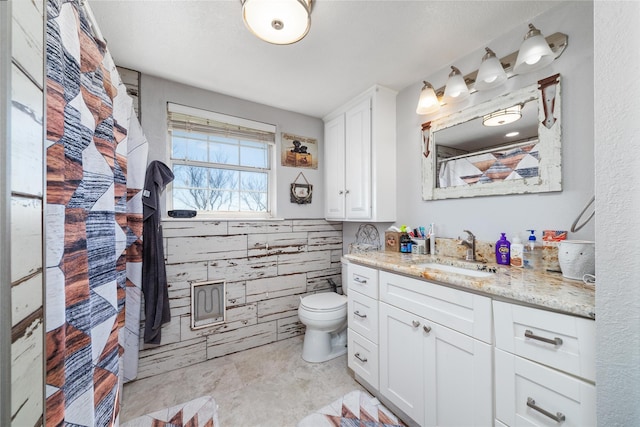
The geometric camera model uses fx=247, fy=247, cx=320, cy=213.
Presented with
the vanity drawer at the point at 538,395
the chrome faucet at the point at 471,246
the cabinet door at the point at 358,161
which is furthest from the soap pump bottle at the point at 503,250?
the cabinet door at the point at 358,161

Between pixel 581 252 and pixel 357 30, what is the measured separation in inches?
65.5

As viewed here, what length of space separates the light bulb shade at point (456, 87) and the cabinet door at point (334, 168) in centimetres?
103

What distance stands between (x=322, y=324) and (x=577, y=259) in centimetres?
164

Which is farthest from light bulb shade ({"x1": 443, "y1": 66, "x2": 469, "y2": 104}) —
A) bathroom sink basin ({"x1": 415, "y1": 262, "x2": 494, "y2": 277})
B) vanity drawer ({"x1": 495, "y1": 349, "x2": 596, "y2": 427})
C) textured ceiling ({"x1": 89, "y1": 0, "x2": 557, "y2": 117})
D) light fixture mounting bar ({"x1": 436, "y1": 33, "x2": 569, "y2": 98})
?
vanity drawer ({"x1": 495, "y1": 349, "x2": 596, "y2": 427})

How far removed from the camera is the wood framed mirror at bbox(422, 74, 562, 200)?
4.50 ft

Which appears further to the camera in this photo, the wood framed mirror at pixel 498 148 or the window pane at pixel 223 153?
the window pane at pixel 223 153

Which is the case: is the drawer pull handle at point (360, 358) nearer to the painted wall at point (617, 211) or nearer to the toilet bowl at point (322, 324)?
the toilet bowl at point (322, 324)

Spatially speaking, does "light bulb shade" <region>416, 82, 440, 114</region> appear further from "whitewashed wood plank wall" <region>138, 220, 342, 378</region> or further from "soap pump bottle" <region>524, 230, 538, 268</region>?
"whitewashed wood plank wall" <region>138, 220, 342, 378</region>

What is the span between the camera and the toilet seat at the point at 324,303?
2083 mm

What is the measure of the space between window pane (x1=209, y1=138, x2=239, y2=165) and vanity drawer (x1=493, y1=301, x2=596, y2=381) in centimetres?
232

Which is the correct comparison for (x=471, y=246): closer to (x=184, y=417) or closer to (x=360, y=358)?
(x=360, y=358)

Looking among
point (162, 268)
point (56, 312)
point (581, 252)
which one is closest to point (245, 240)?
point (162, 268)

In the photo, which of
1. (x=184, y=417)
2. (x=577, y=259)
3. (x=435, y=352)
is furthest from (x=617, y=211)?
(x=184, y=417)

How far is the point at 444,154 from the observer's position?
1.90 metres
